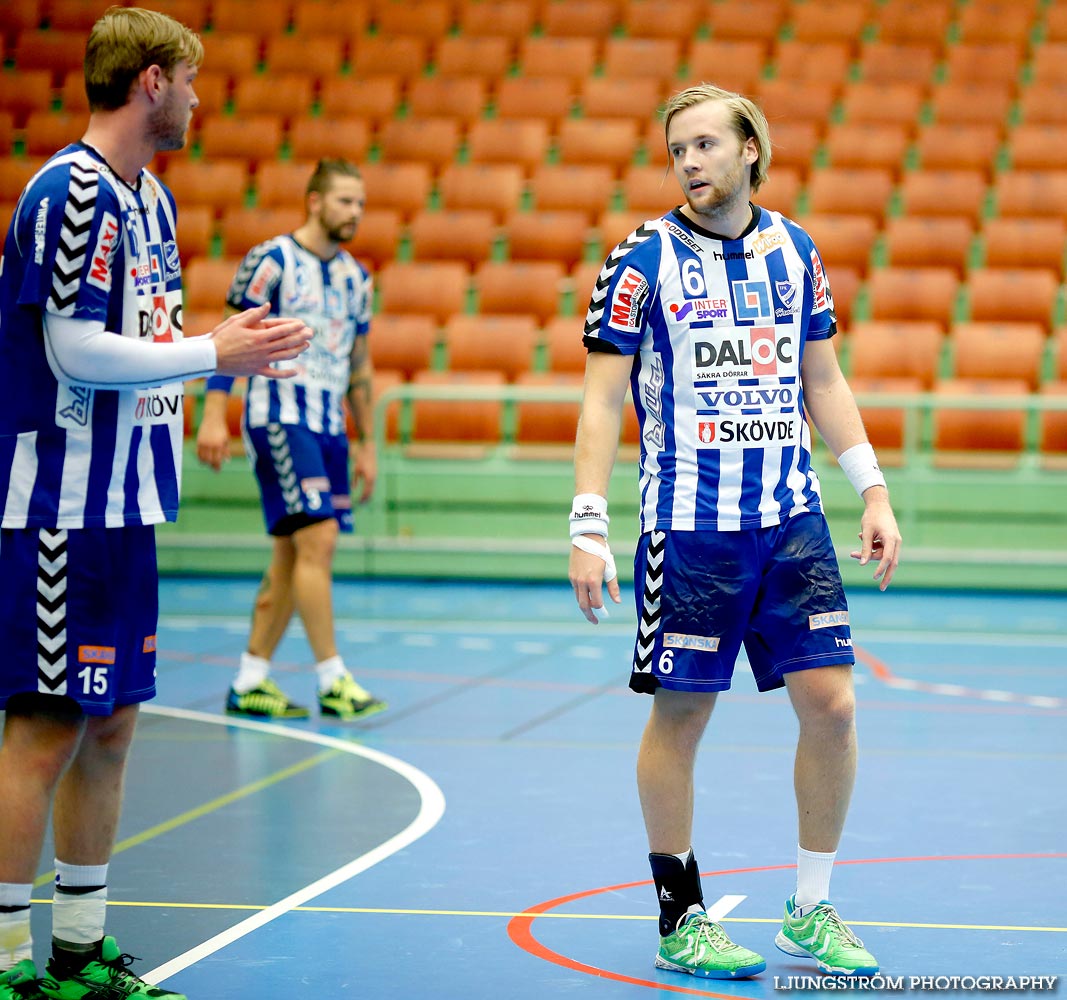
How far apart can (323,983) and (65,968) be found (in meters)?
0.52

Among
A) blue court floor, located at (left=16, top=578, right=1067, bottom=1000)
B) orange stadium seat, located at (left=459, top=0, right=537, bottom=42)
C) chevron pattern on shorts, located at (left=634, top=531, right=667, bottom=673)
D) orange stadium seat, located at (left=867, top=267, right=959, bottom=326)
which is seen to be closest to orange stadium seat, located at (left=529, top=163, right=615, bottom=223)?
orange stadium seat, located at (left=867, top=267, right=959, bottom=326)

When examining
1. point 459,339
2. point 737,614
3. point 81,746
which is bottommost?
point 81,746

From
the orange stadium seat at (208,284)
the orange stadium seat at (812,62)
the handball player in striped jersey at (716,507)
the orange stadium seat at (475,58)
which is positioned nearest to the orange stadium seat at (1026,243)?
the orange stadium seat at (812,62)

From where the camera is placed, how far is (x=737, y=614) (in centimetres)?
349

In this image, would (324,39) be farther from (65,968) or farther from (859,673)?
(65,968)

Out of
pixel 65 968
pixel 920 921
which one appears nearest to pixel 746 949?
pixel 920 921

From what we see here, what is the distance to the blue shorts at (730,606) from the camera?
346 cm

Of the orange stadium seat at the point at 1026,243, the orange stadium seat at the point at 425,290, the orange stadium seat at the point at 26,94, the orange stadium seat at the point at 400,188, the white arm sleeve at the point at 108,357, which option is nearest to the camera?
the white arm sleeve at the point at 108,357

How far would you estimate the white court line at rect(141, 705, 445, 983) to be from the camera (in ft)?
11.8

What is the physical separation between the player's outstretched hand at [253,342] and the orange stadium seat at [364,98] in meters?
11.5

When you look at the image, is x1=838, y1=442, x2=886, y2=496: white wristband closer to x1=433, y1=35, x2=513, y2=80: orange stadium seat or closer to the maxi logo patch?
the maxi logo patch

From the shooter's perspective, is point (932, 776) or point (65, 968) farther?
point (932, 776)

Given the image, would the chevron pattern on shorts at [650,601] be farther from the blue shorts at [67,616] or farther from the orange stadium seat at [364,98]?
the orange stadium seat at [364,98]

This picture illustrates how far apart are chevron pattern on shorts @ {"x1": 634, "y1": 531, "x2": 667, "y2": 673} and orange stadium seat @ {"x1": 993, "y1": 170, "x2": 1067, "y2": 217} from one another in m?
9.59
